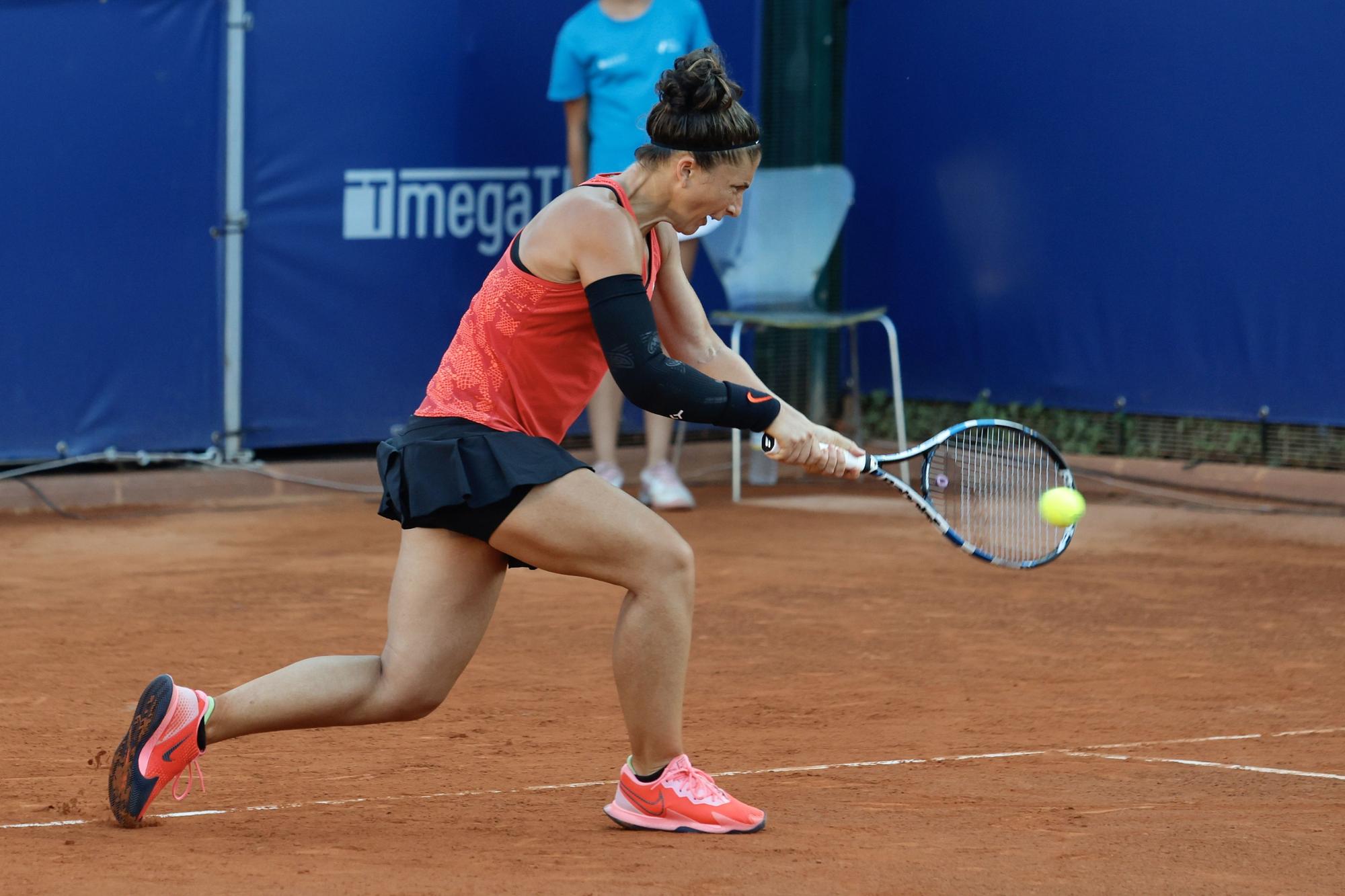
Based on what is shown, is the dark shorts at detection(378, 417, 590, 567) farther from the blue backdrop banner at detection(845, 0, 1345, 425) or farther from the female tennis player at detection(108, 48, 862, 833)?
the blue backdrop banner at detection(845, 0, 1345, 425)

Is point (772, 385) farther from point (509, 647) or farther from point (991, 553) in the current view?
point (991, 553)

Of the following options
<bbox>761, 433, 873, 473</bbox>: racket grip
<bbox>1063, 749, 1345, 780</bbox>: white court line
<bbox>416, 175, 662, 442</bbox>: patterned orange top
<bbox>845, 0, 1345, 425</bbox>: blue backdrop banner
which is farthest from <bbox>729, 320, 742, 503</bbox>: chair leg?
<bbox>416, 175, 662, 442</bbox>: patterned orange top

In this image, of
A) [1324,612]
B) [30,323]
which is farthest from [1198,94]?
[30,323]

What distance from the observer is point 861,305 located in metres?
9.58

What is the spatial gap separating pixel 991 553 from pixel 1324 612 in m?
2.14

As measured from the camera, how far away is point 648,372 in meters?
3.17

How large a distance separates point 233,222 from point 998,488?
177 inches

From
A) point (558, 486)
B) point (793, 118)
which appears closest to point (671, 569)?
point (558, 486)

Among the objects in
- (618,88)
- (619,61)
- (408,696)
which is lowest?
(408,696)

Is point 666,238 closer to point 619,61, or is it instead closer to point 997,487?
point 997,487

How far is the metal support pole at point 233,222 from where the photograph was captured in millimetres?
7578

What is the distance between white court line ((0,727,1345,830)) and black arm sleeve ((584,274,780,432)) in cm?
91

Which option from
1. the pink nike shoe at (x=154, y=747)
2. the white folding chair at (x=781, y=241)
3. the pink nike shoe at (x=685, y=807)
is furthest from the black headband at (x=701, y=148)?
the white folding chair at (x=781, y=241)

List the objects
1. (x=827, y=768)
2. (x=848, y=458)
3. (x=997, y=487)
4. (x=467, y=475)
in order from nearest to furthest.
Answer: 1. (x=467, y=475)
2. (x=848, y=458)
3. (x=827, y=768)
4. (x=997, y=487)
